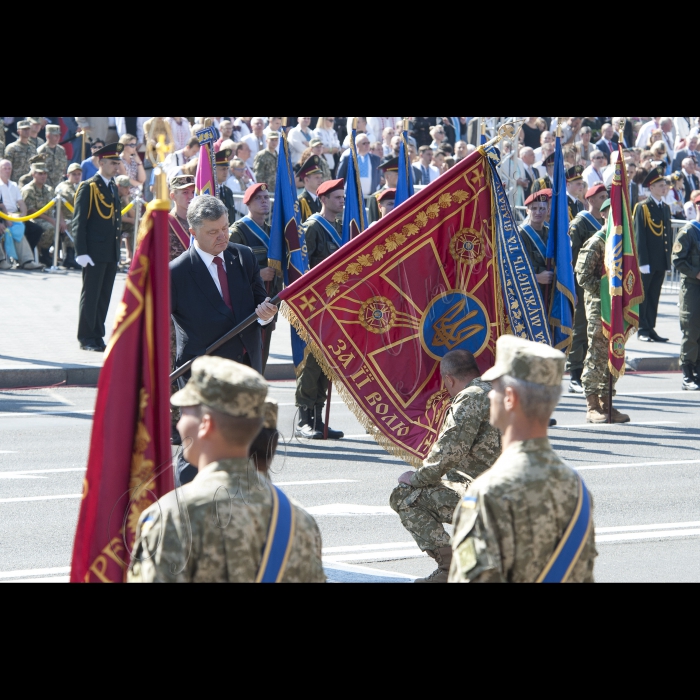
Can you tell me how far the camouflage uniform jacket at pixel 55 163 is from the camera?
20.5 meters

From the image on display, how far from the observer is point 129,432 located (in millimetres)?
4023

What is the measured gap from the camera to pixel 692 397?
14.6 m

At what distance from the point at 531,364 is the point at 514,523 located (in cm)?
52

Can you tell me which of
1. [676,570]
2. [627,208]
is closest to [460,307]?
[676,570]

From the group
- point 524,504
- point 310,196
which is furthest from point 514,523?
point 310,196

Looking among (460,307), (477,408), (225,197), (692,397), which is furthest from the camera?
(225,197)

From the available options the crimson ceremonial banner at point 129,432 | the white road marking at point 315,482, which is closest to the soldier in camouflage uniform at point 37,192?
the white road marking at point 315,482

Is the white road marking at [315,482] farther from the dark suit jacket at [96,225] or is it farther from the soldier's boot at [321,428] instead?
the dark suit jacket at [96,225]

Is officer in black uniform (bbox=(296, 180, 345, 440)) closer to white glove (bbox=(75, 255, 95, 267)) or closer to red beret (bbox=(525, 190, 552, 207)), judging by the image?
red beret (bbox=(525, 190, 552, 207))

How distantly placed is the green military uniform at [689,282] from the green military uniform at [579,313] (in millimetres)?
962

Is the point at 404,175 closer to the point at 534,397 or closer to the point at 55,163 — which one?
the point at 55,163

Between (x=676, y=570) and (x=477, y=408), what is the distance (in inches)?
80.7

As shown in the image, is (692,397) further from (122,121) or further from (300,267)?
(122,121)

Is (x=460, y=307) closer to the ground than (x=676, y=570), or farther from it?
farther from it
